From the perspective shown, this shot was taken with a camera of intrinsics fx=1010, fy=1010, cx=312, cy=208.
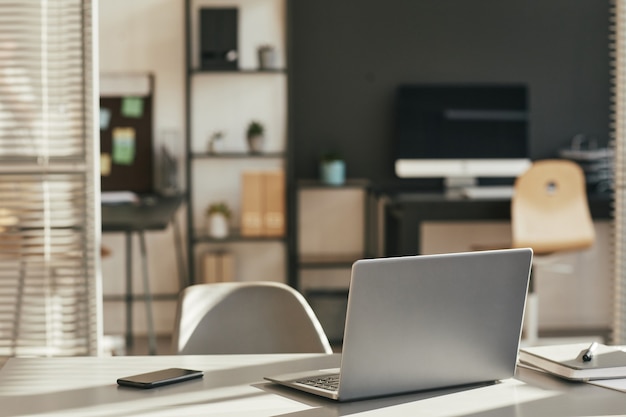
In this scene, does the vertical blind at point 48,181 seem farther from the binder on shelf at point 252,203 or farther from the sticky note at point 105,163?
the sticky note at point 105,163

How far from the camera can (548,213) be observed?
531 cm

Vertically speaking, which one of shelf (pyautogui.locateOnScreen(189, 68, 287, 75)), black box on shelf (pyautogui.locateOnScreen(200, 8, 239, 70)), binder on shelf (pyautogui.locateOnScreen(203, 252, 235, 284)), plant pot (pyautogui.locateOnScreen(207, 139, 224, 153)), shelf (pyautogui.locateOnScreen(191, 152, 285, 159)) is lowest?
binder on shelf (pyautogui.locateOnScreen(203, 252, 235, 284))

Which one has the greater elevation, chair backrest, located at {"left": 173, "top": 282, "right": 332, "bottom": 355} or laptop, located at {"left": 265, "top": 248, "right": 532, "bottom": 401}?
laptop, located at {"left": 265, "top": 248, "right": 532, "bottom": 401}

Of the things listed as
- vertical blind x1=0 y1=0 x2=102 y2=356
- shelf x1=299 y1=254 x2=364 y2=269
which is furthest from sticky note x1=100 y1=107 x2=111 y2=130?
vertical blind x1=0 y1=0 x2=102 y2=356

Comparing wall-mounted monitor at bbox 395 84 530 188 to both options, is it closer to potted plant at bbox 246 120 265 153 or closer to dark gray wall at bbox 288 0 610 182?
dark gray wall at bbox 288 0 610 182

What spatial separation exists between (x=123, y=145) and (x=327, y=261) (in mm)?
1419

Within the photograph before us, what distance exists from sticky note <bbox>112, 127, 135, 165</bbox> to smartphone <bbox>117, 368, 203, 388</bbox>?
4094mm

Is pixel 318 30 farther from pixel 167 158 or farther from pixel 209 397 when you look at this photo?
pixel 209 397

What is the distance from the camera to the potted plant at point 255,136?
19.8 ft

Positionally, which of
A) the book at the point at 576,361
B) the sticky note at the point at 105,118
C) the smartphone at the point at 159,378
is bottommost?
the smartphone at the point at 159,378

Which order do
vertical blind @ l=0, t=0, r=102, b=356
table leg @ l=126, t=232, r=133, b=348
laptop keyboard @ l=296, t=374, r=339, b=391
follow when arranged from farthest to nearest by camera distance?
table leg @ l=126, t=232, r=133, b=348 → vertical blind @ l=0, t=0, r=102, b=356 → laptop keyboard @ l=296, t=374, r=339, b=391

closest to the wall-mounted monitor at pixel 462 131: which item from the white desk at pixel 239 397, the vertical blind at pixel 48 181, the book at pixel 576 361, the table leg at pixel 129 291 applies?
the table leg at pixel 129 291

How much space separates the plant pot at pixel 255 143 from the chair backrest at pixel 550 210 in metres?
1.59

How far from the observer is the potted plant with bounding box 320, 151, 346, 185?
6.04 metres
